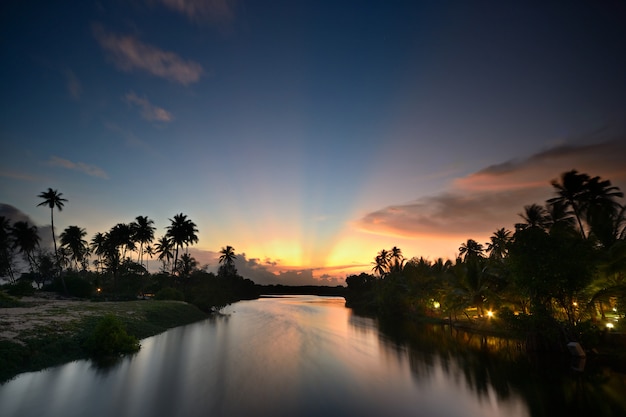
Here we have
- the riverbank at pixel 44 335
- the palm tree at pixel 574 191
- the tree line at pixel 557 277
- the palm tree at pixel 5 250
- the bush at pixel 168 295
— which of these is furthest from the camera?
the palm tree at pixel 5 250

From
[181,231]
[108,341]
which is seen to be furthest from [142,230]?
[108,341]

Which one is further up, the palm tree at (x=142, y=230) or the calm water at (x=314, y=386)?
the palm tree at (x=142, y=230)

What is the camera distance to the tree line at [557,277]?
66.5 ft

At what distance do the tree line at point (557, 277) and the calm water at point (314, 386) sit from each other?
163 inches

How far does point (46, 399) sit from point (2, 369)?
5288 mm

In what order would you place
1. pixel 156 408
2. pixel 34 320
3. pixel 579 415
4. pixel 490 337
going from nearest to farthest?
pixel 579 415
pixel 156 408
pixel 34 320
pixel 490 337

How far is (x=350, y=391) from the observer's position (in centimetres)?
1614

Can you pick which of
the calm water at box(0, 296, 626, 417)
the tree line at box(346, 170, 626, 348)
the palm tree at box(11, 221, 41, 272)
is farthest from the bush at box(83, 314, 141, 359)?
the palm tree at box(11, 221, 41, 272)

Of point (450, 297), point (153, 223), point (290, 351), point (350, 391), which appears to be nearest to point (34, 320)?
point (290, 351)

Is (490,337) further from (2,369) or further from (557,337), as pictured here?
(2,369)

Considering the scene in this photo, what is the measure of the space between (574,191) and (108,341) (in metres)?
53.4

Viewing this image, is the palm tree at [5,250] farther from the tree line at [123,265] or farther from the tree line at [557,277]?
the tree line at [557,277]

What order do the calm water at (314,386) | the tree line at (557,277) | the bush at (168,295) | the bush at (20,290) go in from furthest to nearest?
the bush at (168,295), the bush at (20,290), the tree line at (557,277), the calm water at (314,386)

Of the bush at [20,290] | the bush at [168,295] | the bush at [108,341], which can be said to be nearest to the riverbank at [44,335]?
the bush at [108,341]
